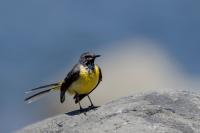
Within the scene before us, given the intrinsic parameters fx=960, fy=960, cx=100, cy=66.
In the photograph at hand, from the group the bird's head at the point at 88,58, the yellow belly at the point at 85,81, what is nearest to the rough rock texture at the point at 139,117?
the yellow belly at the point at 85,81

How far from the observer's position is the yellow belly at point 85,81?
1457cm

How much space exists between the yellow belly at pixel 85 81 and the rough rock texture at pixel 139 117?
699 millimetres

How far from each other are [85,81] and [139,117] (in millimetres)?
2275

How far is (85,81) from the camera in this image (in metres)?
14.6

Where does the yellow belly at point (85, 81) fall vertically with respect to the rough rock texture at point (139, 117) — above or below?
above

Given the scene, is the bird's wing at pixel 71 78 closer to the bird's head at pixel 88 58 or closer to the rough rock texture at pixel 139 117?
the bird's head at pixel 88 58

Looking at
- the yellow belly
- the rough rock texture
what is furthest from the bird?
the rough rock texture

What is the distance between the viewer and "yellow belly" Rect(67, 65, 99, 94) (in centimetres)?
1457

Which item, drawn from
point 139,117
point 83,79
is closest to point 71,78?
point 83,79

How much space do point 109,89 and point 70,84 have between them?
87.0 feet

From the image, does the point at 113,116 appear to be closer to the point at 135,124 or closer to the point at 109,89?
the point at 135,124

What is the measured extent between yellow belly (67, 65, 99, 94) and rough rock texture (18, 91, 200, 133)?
27.5 inches

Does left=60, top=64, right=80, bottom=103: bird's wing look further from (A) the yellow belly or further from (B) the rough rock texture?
(B) the rough rock texture

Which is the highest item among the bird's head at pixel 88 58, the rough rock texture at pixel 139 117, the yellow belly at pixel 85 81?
the bird's head at pixel 88 58
